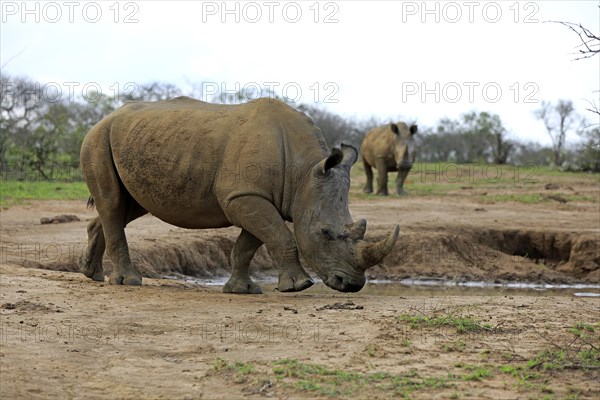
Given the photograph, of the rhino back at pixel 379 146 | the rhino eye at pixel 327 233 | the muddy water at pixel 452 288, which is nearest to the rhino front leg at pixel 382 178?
the rhino back at pixel 379 146

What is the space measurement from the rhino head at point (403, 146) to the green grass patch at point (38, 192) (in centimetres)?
727

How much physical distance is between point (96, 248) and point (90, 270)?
0.28 metres

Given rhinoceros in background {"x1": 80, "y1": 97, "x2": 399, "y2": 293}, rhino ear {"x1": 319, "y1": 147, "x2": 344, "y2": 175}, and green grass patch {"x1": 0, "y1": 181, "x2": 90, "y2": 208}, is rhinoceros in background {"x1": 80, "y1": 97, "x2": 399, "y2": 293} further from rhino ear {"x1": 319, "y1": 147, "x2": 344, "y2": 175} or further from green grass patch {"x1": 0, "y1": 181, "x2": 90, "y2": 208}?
green grass patch {"x1": 0, "y1": 181, "x2": 90, "y2": 208}

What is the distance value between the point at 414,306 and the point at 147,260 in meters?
5.09

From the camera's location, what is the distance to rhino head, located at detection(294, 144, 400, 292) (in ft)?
28.5

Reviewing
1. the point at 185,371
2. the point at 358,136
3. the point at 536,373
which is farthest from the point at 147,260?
the point at 358,136

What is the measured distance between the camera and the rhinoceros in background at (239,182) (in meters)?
8.92

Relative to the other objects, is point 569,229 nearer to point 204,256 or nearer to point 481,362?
point 204,256

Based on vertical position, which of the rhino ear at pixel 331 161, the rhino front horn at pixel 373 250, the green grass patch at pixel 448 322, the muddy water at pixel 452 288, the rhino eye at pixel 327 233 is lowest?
the muddy water at pixel 452 288

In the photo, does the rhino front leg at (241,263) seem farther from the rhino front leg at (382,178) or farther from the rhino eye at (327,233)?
the rhino front leg at (382,178)

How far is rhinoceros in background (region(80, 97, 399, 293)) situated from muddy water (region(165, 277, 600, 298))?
2244 millimetres

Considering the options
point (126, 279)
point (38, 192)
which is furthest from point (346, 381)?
point (38, 192)

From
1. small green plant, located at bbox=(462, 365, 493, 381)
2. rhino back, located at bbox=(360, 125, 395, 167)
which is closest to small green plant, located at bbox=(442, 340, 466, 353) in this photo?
small green plant, located at bbox=(462, 365, 493, 381)

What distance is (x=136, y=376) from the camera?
595cm
